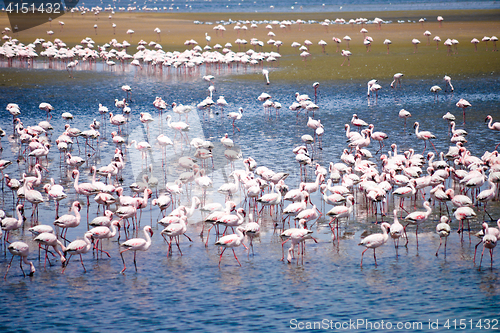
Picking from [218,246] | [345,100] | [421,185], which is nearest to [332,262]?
[218,246]

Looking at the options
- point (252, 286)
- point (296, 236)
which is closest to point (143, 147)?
point (296, 236)

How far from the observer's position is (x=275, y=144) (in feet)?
65.4

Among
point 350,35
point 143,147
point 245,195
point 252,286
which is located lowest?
point 252,286

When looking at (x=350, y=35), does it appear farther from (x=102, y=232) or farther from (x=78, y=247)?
(x=78, y=247)

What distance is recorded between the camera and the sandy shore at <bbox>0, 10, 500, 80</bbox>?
3262 centimetres

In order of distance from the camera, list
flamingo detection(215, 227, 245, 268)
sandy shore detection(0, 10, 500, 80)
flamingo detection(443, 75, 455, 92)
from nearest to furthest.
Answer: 1. flamingo detection(215, 227, 245, 268)
2. flamingo detection(443, 75, 455, 92)
3. sandy shore detection(0, 10, 500, 80)

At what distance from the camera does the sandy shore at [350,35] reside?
107 ft

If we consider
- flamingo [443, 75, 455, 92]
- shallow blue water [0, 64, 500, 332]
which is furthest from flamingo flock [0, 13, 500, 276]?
flamingo [443, 75, 455, 92]

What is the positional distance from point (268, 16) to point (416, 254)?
66.6m

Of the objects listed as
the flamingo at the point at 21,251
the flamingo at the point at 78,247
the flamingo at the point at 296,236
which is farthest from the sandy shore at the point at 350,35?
the flamingo at the point at 21,251

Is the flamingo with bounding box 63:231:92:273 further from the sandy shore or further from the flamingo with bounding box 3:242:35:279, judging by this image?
the sandy shore

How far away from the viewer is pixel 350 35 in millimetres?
49031

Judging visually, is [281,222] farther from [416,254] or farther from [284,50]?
[284,50]

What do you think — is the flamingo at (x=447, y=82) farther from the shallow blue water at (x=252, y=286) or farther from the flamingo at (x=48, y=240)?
the flamingo at (x=48, y=240)
